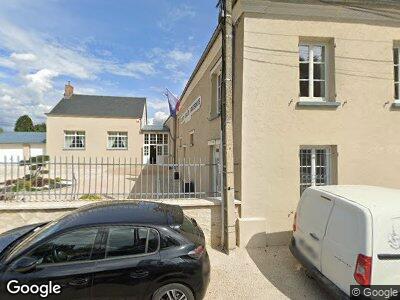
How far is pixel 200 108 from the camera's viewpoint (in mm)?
11859

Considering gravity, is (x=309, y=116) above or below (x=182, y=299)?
above

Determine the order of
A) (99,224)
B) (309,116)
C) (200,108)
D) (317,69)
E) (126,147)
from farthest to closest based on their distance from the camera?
1. (126,147)
2. (200,108)
3. (317,69)
4. (309,116)
5. (99,224)

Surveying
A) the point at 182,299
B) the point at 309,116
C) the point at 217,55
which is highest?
the point at 217,55

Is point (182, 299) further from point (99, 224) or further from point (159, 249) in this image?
point (99, 224)

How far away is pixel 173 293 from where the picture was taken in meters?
3.75

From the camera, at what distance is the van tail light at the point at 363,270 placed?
3.44m

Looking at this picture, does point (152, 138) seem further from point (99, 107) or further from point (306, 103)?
point (306, 103)

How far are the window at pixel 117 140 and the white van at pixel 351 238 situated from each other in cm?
2589

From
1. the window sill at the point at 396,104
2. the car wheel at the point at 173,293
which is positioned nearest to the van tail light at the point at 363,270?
the car wheel at the point at 173,293

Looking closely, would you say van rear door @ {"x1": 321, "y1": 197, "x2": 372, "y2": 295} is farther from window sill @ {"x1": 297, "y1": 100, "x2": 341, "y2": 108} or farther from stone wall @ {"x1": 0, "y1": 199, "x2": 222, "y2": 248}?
window sill @ {"x1": 297, "y1": 100, "x2": 341, "y2": 108}

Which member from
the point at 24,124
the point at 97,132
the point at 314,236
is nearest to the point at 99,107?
the point at 97,132

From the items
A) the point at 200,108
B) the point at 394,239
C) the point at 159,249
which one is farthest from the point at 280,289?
the point at 200,108

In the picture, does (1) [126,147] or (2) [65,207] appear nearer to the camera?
(2) [65,207]

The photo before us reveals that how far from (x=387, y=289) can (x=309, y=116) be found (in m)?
4.03
